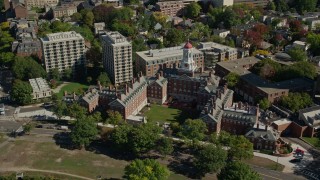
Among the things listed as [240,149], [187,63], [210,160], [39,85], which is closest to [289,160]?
[240,149]

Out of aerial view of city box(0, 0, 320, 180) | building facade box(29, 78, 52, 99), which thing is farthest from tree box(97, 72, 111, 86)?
building facade box(29, 78, 52, 99)

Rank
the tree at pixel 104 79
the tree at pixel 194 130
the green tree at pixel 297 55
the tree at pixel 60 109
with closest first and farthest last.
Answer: the tree at pixel 194 130 → the tree at pixel 60 109 → the tree at pixel 104 79 → the green tree at pixel 297 55

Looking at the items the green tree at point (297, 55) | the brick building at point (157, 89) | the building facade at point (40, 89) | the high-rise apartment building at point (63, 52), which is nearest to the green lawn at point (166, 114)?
the brick building at point (157, 89)

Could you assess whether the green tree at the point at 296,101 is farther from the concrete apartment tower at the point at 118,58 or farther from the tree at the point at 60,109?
the tree at the point at 60,109

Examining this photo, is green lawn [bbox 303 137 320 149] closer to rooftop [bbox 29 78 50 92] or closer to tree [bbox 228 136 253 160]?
tree [bbox 228 136 253 160]

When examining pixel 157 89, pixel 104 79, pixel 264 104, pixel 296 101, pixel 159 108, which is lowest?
pixel 159 108

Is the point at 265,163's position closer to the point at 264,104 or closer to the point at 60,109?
the point at 264,104

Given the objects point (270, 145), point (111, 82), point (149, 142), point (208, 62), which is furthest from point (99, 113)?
point (208, 62)
